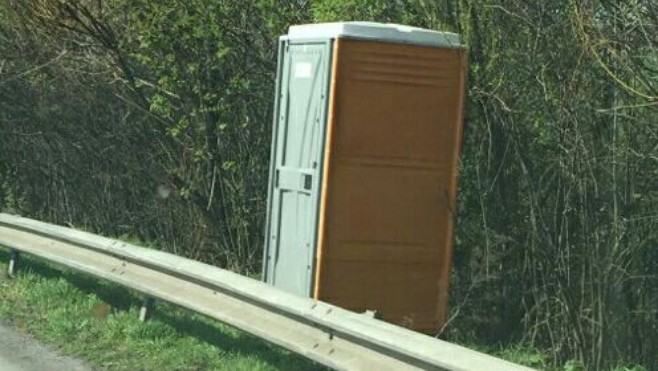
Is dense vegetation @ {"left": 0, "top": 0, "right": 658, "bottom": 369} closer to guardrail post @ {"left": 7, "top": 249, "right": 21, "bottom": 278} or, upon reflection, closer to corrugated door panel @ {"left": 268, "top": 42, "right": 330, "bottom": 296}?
corrugated door panel @ {"left": 268, "top": 42, "right": 330, "bottom": 296}

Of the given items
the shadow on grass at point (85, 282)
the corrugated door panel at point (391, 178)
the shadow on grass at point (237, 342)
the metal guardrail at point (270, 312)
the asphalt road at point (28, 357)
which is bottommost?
the asphalt road at point (28, 357)

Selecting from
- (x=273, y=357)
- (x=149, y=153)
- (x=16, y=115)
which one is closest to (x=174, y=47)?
(x=149, y=153)

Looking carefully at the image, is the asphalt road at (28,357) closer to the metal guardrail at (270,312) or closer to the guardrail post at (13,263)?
the metal guardrail at (270,312)

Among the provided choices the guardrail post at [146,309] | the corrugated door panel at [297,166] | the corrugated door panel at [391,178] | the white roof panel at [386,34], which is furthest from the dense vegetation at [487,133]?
the guardrail post at [146,309]

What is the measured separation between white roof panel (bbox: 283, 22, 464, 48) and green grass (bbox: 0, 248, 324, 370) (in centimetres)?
238

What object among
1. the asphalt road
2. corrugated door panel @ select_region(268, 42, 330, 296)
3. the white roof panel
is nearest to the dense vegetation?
the white roof panel

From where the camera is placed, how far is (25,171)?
17266 mm

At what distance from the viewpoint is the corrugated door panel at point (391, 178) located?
7195 millimetres

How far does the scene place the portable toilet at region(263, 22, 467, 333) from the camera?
7180mm

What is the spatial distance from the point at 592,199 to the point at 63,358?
4099mm

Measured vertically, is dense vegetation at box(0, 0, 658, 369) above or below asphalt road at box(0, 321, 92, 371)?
above

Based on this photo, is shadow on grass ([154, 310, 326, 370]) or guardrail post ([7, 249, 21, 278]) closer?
shadow on grass ([154, 310, 326, 370])

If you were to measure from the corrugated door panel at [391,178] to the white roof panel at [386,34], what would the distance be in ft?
0.17

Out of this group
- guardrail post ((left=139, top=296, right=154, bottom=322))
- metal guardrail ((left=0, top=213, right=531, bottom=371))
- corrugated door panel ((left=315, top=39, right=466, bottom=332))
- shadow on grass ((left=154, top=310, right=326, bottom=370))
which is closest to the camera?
metal guardrail ((left=0, top=213, right=531, bottom=371))
